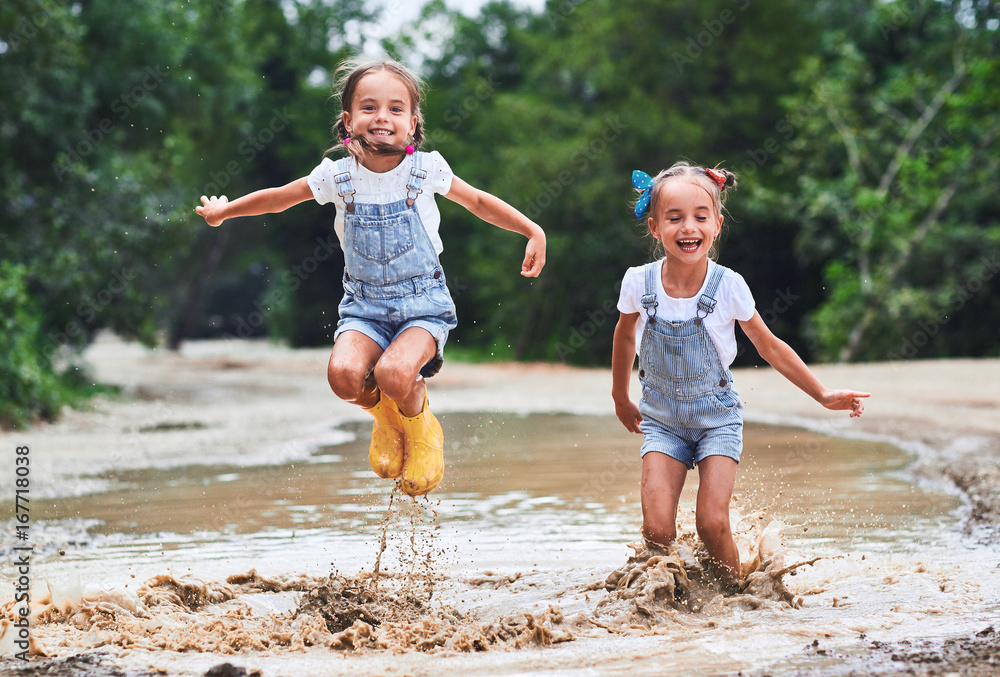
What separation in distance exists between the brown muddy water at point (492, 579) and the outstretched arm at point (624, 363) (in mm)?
577

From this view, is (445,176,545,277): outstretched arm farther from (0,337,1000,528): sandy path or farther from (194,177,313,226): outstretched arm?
(0,337,1000,528): sandy path

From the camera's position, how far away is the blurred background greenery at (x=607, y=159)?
15.8 meters

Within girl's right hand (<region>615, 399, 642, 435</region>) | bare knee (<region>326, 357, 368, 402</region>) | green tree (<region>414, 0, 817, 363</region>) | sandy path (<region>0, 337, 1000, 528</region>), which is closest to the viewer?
bare knee (<region>326, 357, 368, 402</region>)

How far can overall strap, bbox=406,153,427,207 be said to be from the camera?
4.16 metres

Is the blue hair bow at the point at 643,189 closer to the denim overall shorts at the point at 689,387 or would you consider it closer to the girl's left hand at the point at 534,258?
the denim overall shorts at the point at 689,387

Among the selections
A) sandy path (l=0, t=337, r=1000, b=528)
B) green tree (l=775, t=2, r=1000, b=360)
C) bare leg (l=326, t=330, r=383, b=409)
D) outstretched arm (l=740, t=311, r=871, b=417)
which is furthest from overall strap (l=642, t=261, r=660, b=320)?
green tree (l=775, t=2, r=1000, b=360)

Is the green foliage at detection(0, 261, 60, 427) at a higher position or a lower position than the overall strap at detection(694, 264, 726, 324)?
lower

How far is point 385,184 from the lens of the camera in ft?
13.6

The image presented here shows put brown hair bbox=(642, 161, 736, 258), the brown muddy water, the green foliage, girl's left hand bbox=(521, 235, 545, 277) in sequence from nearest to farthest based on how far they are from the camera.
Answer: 1. the brown muddy water
2. girl's left hand bbox=(521, 235, 545, 277)
3. brown hair bbox=(642, 161, 736, 258)
4. the green foliage

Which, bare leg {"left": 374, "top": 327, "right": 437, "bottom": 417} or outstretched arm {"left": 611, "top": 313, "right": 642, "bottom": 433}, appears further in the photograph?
outstretched arm {"left": 611, "top": 313, "right": 642, "bottom": 433}

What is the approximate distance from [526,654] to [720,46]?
23.7 meters

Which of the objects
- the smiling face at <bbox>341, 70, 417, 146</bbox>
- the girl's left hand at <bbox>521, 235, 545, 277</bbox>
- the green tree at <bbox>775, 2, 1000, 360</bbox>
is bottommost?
the girl's left hand at <bbox>521, 235, 545, 277</bbox>

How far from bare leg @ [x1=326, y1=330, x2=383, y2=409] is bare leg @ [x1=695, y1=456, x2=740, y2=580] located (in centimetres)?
136

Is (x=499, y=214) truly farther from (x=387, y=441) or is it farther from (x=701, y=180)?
(x=387, y=441)
